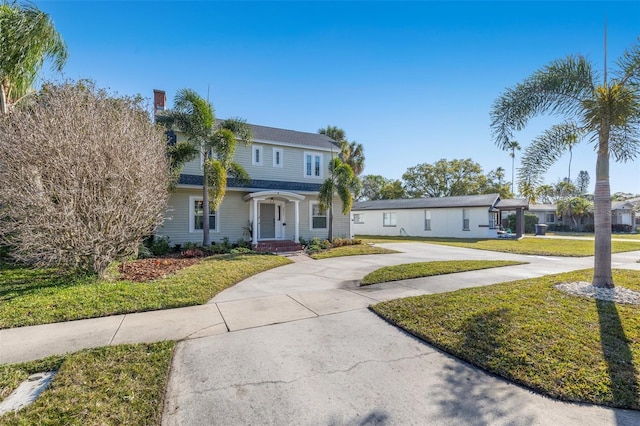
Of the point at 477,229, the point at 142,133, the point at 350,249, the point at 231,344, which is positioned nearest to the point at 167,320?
the point at 231,344

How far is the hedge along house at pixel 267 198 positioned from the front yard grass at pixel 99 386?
406 inches

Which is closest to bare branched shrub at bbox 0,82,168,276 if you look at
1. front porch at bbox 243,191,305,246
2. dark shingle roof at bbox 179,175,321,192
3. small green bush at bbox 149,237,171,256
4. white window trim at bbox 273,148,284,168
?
small green bush at bbox 149,237,171,256

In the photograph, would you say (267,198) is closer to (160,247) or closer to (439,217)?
(160,247)

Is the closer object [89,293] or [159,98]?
[89,293]

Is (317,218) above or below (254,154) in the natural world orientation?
below

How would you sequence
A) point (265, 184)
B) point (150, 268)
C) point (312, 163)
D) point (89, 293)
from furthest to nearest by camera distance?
point (312, 163)
point (265, 184)
point (150, 268)
point (89, 293)

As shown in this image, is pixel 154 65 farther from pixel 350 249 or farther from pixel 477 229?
pixel 477 229

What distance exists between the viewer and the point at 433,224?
84.9ft

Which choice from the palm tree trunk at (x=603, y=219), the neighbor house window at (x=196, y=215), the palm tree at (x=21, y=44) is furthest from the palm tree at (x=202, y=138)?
the palm tree trunk at (x=603, y=219)

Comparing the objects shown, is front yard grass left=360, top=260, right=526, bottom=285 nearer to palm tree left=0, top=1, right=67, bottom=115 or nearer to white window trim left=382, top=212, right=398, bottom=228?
palm tree left=0, top=1, right=67, bottom=115

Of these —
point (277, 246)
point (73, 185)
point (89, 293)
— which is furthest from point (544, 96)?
point (277, 246)

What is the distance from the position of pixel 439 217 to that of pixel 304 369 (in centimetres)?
2449

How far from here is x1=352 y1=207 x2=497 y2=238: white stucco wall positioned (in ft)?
76.5

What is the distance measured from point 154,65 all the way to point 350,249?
37.7 ft
